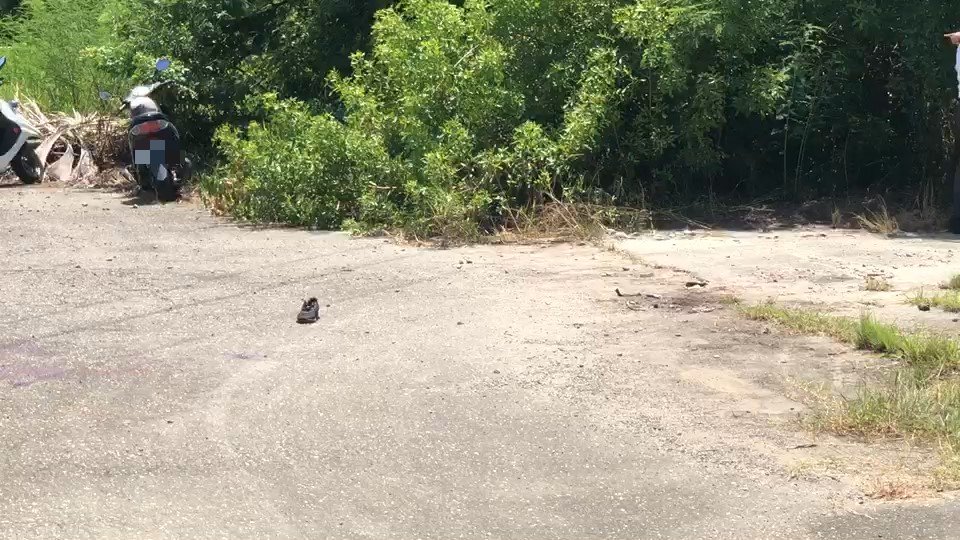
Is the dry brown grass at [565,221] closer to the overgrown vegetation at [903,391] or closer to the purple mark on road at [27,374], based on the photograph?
the overgrown vegetation at [903,391]

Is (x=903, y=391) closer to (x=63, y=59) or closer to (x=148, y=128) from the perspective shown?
(x=148, y=128)

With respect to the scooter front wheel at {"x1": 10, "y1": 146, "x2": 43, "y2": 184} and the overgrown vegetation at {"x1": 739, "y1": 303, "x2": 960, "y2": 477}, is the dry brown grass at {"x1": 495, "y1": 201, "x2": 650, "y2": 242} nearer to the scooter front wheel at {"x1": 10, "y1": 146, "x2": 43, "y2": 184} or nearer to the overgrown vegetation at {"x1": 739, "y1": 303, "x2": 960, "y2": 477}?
the overgrown vegetation at {"x1": 739, "y1": 303, "x2": 960, "y2": 477}

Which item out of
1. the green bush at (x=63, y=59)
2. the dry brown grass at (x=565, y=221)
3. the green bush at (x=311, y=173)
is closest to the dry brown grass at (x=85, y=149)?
the green bush at (x=63, y=59)

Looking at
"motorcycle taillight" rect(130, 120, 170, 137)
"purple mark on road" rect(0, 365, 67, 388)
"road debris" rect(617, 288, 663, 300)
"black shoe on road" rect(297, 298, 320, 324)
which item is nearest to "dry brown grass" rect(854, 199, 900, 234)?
"road debris" rect(617, 288, 663, 300)

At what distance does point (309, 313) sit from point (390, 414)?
1.90 m

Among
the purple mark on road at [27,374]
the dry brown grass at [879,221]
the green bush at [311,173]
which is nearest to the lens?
the purple mark on road at [27,374]

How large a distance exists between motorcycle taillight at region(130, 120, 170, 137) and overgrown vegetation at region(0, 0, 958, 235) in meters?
1.17

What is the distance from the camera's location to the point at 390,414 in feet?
19.0

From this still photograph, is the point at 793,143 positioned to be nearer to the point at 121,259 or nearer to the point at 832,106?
the point at 832,106

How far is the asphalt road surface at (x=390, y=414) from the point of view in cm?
465

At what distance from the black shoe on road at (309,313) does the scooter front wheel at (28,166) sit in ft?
29.1

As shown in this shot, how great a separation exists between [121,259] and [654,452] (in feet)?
18.6

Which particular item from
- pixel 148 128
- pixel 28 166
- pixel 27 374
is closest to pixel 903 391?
pixel 27 374

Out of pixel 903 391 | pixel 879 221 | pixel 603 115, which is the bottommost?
pixel 903 391
